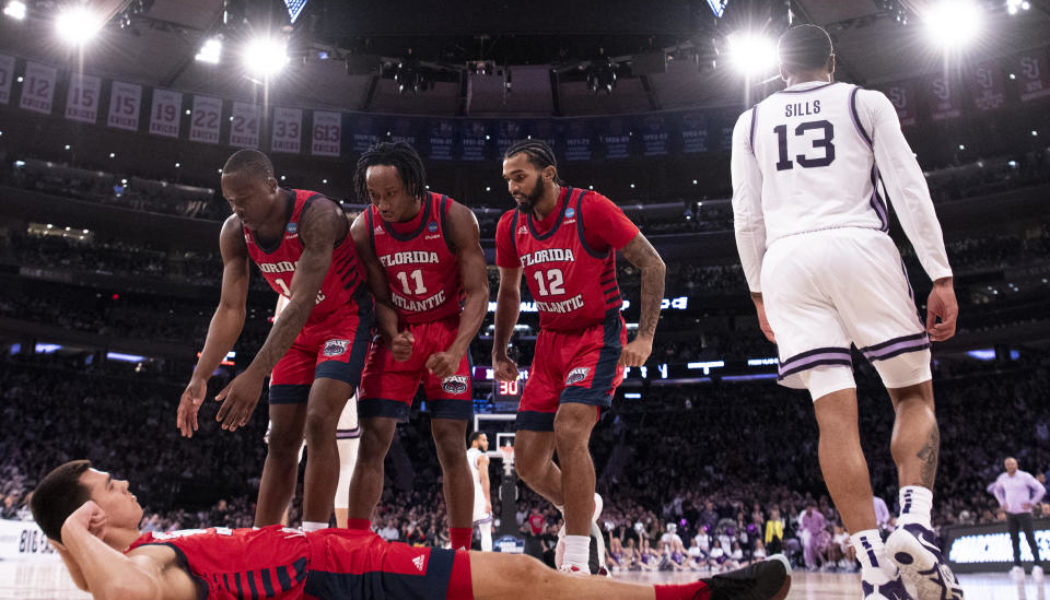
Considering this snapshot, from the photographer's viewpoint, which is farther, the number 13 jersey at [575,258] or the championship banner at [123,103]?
the championship banner at [123,103]

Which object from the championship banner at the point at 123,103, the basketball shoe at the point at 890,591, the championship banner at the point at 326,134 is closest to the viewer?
the basketball shoe at the point at 890,591

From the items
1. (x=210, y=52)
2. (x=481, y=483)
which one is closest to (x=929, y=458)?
(x=481, y=483)

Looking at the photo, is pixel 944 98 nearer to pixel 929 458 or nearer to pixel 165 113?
pixel 165 113

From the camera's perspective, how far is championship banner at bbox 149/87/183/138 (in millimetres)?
26703

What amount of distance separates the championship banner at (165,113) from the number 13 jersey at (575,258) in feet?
81.3

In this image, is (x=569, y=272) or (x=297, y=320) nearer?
(x=297, y=320)

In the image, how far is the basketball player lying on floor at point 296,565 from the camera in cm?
296

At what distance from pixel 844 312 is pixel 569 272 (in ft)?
6.79

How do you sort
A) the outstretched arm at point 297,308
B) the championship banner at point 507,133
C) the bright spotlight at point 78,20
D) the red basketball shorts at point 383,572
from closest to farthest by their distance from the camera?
the red basketball shorts at point 383,572, the outstretched arm at point 297,308, the bright spotlight at point 78,20, the championship banner at point 507,133

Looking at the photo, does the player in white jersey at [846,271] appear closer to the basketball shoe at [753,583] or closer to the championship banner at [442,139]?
the basketball shoe at [753,583]

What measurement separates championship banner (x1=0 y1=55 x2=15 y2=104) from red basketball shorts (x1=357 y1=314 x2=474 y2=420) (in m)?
25.8

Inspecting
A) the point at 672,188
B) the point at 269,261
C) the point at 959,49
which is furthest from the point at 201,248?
the point at 269,261

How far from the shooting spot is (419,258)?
5164 millimetres

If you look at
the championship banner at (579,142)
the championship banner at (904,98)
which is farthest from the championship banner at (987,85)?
the championship banner at (579,142)
